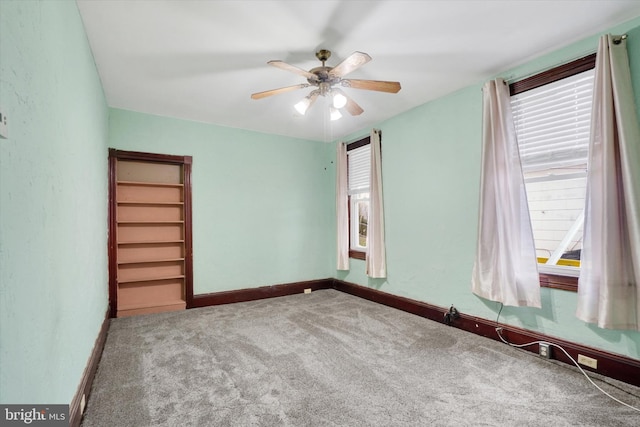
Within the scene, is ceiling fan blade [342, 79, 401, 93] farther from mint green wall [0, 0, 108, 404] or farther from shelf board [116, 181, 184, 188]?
shelf board [116, 181, 184, 188]

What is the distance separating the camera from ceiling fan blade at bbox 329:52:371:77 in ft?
6.78

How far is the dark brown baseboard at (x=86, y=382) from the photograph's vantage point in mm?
1663

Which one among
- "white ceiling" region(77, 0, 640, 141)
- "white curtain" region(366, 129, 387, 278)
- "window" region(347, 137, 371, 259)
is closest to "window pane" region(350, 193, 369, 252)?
"window" region(347, 137, 371, 259)

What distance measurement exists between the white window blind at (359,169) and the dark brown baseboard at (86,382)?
12.3 ft

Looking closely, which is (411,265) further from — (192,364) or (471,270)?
(192,364)

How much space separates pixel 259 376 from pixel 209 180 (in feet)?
9.61

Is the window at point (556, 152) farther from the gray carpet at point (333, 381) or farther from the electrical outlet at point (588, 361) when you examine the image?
the gray carpet at point (333, 381)

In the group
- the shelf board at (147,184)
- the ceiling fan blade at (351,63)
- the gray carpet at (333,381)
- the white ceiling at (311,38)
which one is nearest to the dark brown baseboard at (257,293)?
the gray carpet at (333,381)

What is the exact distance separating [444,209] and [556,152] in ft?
3.86

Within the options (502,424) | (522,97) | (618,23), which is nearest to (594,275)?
(502,424)

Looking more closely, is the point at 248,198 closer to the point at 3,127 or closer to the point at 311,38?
the point at 311,38

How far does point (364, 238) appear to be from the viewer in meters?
4.99

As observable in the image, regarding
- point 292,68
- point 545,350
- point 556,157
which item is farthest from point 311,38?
point 545,350

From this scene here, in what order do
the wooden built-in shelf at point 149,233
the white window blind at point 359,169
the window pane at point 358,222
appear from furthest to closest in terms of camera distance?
the window pane at point 358,222, the white window blind at point 359,169, the wooden built-in shelf at point 149,233
